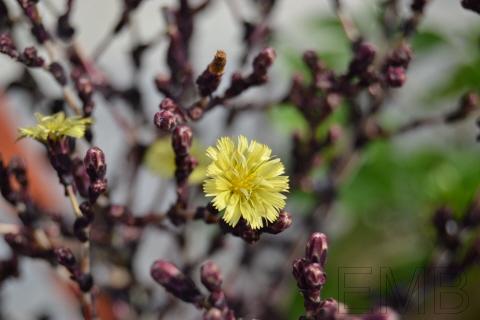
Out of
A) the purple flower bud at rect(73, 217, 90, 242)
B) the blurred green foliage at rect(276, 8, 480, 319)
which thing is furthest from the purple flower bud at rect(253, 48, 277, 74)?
the blurred green foliage at rect(276, 8, 480, 319)

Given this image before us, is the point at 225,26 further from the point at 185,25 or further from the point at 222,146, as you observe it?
the point at 222,146

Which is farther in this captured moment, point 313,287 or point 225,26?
point 225,26

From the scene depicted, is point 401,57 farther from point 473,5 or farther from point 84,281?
point 84,281

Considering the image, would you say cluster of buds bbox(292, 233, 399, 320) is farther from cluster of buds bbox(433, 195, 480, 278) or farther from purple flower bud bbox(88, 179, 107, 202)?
cluster of buds bbox(433, 195, 480, 278)

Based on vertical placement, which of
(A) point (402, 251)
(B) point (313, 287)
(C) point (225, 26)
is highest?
(C) point (225, 26)

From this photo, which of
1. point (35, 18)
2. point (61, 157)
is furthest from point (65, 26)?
point (61, 157)

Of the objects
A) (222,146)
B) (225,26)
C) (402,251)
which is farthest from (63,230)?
(225,26)
